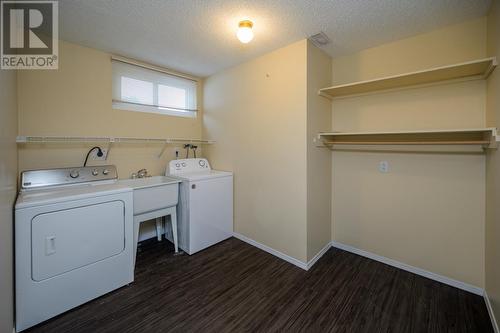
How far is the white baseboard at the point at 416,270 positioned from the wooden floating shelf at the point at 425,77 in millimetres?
1767

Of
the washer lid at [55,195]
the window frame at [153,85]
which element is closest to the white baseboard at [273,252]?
the washer lid at [55,195]

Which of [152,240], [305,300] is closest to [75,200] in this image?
[152,240]

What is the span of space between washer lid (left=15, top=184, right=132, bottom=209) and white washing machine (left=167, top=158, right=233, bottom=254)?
702 millimetres

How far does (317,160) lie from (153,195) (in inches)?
70.8

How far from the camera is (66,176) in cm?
209

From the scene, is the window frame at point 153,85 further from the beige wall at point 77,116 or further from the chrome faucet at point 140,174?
the chrome faucet at point 140,174

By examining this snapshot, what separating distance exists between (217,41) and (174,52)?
59 centimetres

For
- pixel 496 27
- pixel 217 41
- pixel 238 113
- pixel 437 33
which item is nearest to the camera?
pixel 496 27

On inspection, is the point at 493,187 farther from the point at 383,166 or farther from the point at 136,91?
the point at 136,91

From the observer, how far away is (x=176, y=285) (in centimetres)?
203

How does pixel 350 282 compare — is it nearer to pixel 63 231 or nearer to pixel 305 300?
pixel 305 300

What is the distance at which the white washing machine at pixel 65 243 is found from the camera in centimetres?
151

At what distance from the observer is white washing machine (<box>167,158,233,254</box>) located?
2.53m

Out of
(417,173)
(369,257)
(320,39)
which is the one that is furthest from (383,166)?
(320,39)
